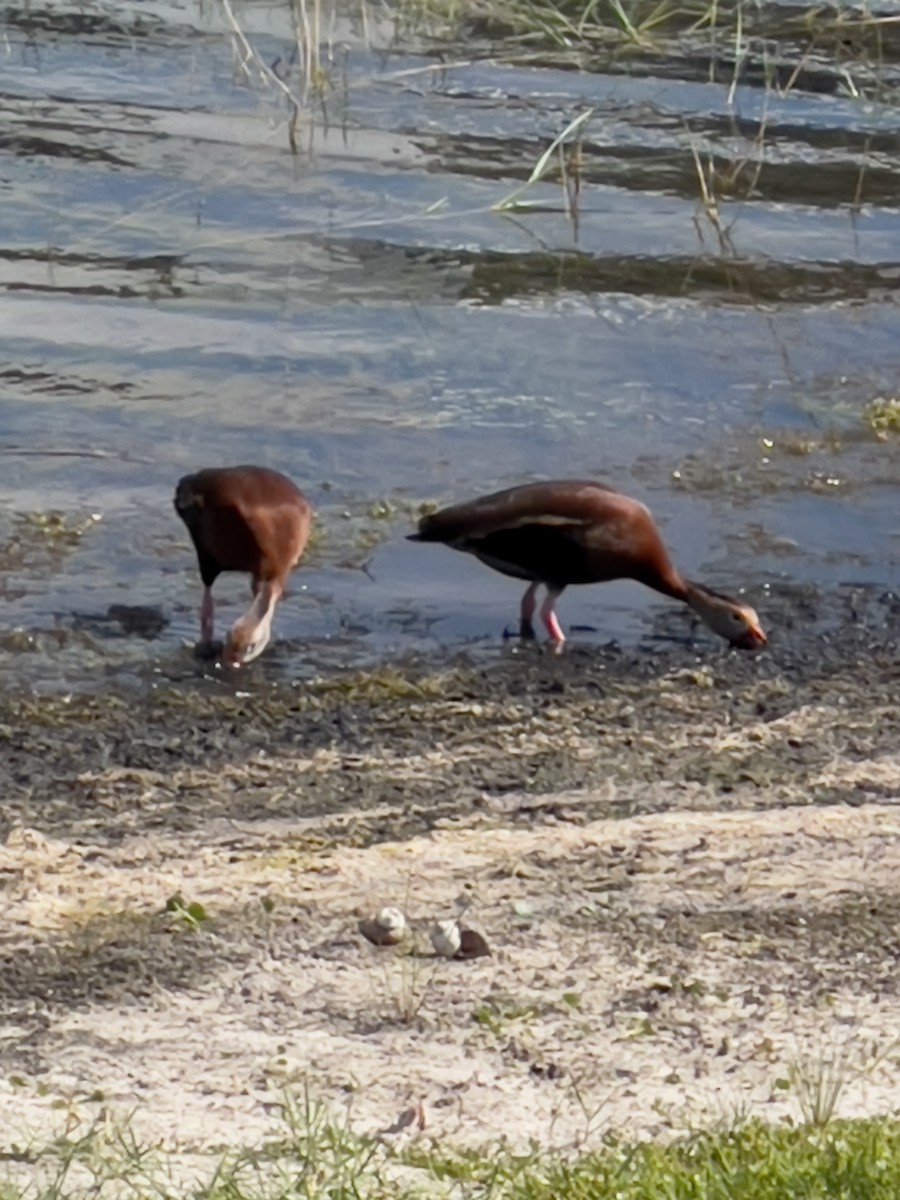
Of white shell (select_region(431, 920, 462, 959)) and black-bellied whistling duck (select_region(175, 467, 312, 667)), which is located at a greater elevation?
black-bellied whistling duck (select_region(175, 467, 312, 667))

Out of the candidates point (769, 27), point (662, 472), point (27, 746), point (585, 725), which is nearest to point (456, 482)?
point (662, 472)

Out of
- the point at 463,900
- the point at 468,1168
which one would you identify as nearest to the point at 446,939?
the point at 463,900

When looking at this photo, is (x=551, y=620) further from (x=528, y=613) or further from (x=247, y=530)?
(x=247, y=530)

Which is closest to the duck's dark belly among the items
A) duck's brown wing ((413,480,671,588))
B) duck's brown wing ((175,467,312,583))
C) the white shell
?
duck's brown wing ((413,480,671,588))

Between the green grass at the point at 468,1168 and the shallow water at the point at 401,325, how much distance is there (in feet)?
9.41

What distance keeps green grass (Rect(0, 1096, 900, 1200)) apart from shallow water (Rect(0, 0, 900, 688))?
2.87 metres

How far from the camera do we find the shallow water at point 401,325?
7.51m

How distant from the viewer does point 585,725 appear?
6.38 meters

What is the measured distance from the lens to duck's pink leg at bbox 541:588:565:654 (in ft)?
23.1

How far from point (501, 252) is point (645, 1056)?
6.98 m

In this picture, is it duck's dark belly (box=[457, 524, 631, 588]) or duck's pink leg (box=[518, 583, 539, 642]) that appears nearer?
duck's dark belly (box=[457, 524, 631, 588])

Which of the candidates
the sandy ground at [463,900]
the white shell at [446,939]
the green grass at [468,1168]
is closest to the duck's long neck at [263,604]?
the sandy ground at [463,900]

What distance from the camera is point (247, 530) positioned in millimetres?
6836

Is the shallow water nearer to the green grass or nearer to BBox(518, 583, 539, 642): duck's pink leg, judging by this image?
BBox(518, 583, 539, 642): duck's pink leg
